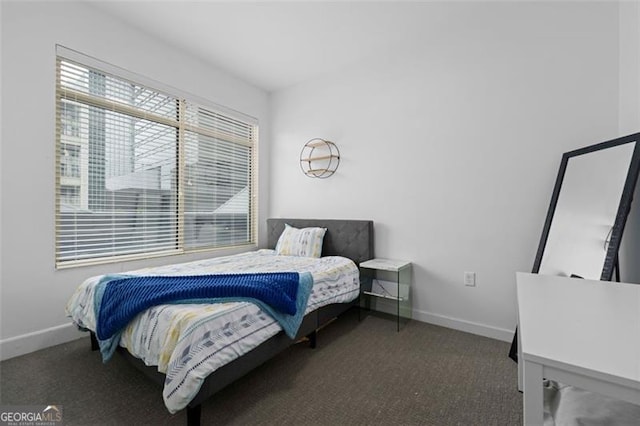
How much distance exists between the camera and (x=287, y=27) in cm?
257

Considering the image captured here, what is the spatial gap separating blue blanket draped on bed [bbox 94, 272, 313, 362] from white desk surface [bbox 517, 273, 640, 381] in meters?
1.26

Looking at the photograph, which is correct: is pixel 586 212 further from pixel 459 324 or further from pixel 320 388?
pixel 320 388

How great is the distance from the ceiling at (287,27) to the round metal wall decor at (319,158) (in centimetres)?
90

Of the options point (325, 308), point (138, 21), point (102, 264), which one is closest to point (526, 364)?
point (325, 308)

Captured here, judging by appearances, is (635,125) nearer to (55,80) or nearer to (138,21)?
(138,21)

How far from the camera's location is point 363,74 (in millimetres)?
3055

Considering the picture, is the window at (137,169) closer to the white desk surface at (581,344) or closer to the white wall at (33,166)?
the white wall at (33,166)

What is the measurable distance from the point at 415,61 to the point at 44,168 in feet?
11.0

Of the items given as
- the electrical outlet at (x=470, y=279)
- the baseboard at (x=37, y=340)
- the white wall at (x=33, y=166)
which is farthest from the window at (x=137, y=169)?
the electrical outlet at (x=470, y=279)

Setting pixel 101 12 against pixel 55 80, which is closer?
pixel 55 80

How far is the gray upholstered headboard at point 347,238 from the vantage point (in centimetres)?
288

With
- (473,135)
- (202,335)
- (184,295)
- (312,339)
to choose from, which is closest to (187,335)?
(202,335)

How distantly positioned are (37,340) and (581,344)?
3187 millimetres

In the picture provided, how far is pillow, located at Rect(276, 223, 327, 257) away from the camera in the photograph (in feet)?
9.92
